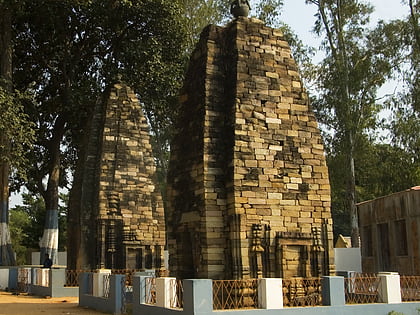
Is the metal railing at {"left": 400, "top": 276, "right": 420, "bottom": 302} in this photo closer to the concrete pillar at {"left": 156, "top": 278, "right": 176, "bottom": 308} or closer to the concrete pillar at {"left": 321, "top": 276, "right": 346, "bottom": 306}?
the concrete pillar at {"left": 321, "top": 276, "right": 346, "bottom": 306}

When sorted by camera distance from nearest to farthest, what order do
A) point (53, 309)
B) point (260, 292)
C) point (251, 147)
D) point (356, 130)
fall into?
point (260, 292)
point (251, 147)
point (53, 309)
point (356, 130)

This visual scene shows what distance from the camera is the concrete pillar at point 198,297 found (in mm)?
9273

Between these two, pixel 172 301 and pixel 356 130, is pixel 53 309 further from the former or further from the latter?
pixel 356 130

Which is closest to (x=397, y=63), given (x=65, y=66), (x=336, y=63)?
(x=336, y=63)

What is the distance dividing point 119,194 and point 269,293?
978cm

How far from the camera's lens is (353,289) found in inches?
455

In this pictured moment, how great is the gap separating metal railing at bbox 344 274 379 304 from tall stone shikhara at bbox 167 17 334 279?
794 mm

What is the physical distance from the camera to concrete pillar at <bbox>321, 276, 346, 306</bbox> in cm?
1057

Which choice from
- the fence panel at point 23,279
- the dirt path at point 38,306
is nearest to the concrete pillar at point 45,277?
the dirt path at point 38,306

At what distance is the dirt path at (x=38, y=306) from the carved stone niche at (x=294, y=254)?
4.72 metres

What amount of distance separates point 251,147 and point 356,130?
47.8 ft

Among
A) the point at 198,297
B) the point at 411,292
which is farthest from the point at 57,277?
the point at 411,292

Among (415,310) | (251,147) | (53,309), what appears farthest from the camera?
(53,309)

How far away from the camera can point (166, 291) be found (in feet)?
34.1
